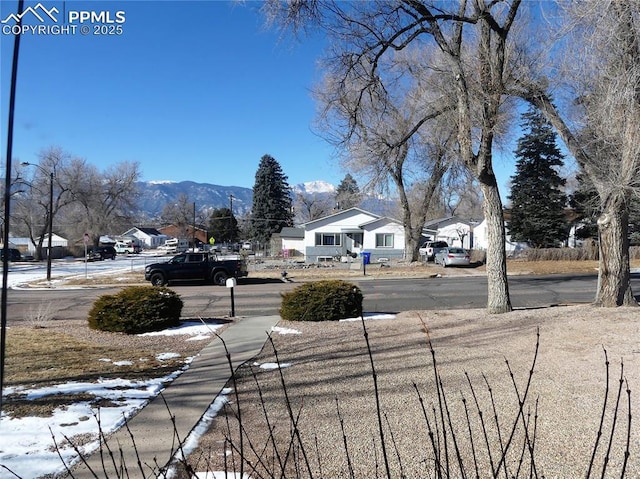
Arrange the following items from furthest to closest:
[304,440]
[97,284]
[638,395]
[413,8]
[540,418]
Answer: [97,284] → [413,8] → [638,395] → [540,418] → [304,440]

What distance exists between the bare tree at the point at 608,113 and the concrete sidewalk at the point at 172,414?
7.88 meters

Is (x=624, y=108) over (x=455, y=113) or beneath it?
beneath

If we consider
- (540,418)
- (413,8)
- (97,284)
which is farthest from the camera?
(97,284)

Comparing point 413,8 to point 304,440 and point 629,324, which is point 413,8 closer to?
point 629,324

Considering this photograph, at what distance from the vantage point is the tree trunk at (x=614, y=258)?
1054 cm

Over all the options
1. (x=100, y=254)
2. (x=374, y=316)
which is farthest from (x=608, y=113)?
(x=100, y=254)

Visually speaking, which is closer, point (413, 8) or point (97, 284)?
point (413, 8)

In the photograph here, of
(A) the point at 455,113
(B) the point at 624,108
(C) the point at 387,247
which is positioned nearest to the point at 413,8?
(A) the point at 455,113

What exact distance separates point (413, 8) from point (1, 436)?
1127 cm

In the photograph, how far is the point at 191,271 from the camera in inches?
934

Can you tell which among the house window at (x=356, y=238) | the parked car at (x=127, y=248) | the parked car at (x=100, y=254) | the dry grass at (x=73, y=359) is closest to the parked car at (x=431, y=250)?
the house window at (x=356, y=238)

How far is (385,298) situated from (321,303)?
6338mm

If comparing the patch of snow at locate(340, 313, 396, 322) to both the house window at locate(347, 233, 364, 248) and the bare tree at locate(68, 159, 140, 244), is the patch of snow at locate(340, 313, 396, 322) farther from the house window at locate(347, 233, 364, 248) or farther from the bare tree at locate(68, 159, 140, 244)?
the bare tree at locate(68, 159, 140, 244)

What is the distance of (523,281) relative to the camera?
73.6 ft
